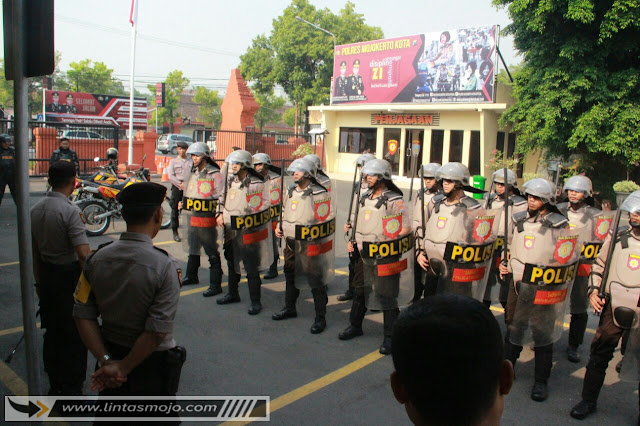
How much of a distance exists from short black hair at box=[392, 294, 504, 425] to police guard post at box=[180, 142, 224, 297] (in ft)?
19.7

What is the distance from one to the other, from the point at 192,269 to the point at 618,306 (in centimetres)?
544

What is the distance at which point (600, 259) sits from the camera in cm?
445

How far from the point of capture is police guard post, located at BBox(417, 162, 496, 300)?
5109mm

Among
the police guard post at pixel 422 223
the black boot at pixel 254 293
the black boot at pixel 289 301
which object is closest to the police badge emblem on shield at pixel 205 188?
the black boot at pixel 254 293

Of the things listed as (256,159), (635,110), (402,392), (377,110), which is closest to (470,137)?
(377,110)

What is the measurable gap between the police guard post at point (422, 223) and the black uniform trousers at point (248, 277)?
1.95 meters

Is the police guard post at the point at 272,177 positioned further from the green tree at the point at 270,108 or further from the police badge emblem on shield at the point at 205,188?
the green tree at the point at 270,108

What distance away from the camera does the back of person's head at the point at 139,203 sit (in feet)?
8.61

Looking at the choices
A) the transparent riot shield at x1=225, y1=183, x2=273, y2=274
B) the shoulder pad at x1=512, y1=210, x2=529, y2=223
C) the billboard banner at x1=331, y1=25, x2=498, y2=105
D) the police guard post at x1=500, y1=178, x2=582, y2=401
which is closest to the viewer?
the police guard post at x1=500, y1=178, x2=582, y2=401

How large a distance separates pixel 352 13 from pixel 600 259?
4067cm

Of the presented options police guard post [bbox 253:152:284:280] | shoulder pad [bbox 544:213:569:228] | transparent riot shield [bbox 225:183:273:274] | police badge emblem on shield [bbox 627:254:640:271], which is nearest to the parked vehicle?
police guard post [bbox 253:152:284:280]

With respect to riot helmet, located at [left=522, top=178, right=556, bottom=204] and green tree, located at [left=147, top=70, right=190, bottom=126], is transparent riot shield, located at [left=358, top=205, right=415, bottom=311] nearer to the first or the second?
riot helmet, located at [left=522, top=178, right=556, bottom=204]

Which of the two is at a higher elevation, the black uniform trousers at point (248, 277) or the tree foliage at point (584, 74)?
the tree foliage at point (584, 74)

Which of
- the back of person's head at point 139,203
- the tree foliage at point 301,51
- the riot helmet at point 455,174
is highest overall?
the tree foliage at point 301,51
